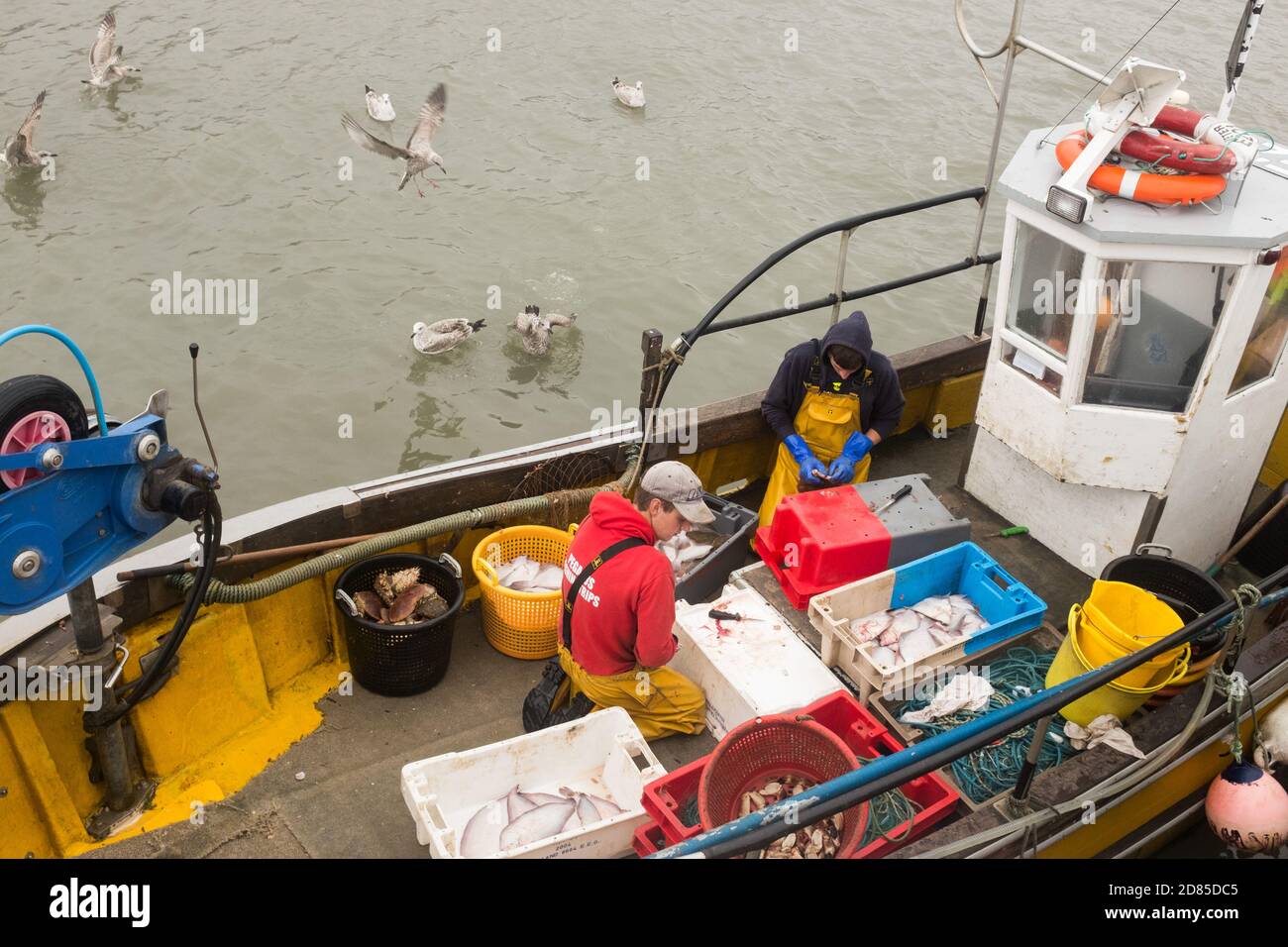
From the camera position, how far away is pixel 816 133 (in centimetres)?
1666

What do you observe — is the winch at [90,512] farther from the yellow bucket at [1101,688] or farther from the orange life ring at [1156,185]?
the orange life ring at [1156,185]

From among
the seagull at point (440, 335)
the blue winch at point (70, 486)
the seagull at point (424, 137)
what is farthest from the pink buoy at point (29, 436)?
the seagull at point (424, 137)

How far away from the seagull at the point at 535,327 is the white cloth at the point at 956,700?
761cm

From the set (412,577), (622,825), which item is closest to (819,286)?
(412,577)

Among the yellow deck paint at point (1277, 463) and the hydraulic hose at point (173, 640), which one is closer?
the hydraulic hose at point (173, 640)

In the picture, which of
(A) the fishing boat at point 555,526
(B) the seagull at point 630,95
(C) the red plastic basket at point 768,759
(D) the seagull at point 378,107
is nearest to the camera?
(A) the fishing boat at point 555,526

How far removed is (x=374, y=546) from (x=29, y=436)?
194 cm

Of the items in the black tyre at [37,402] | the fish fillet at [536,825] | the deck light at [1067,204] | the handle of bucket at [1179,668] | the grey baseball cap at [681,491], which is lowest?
the fish fillet at [536,825]

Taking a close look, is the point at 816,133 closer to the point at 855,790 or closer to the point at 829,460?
the point at 829,460

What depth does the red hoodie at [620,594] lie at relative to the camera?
4.89 metres

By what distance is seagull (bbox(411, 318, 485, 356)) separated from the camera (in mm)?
11898

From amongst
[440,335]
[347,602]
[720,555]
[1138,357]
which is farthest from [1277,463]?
[440,335]

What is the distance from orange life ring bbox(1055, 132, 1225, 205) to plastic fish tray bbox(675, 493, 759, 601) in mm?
2510

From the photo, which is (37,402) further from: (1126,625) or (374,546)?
(1126,625)
